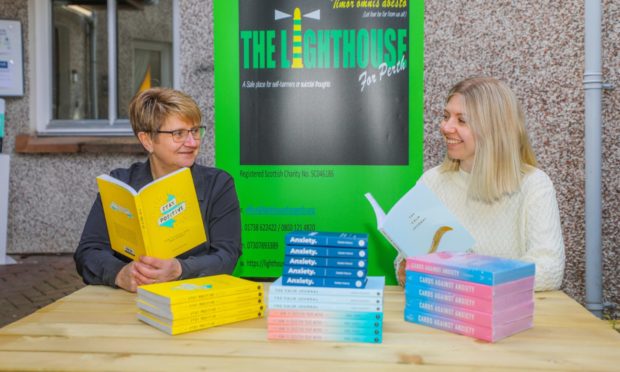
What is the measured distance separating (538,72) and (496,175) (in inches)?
39.7

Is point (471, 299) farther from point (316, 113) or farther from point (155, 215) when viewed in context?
point (316, 113)

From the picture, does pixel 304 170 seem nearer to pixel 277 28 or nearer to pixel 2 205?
pixel 277 28

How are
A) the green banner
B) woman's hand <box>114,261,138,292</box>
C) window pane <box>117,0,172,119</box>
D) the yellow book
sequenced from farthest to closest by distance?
window pane <box>117,0,172,119</box>, the green banner, woman's hand <box>114,261,138,292</box>, the yellow book

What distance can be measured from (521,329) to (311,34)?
180 centimetres

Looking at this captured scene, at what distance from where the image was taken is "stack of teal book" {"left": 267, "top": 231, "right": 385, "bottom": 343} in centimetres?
136

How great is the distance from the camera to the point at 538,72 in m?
3.01

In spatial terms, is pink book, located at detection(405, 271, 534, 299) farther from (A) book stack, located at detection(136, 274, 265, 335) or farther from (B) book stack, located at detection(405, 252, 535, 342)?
(A) book stack, located at detection(136, 274, 265, 335)

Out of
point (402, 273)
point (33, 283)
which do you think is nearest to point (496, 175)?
point (402, 273)

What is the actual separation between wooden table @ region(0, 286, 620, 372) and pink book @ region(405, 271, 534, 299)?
3.9 inches

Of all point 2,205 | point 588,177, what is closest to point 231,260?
point 588,177

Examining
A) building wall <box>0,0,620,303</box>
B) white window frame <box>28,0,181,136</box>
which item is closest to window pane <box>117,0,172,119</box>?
white window frame <box>28,0,181,136</box>

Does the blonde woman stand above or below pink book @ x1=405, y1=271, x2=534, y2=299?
above

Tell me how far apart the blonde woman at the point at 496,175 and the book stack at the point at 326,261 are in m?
0.75

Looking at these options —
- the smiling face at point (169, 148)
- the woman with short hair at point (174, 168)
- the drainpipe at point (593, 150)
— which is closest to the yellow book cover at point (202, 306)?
the woman with short hair at point (174, 168)
